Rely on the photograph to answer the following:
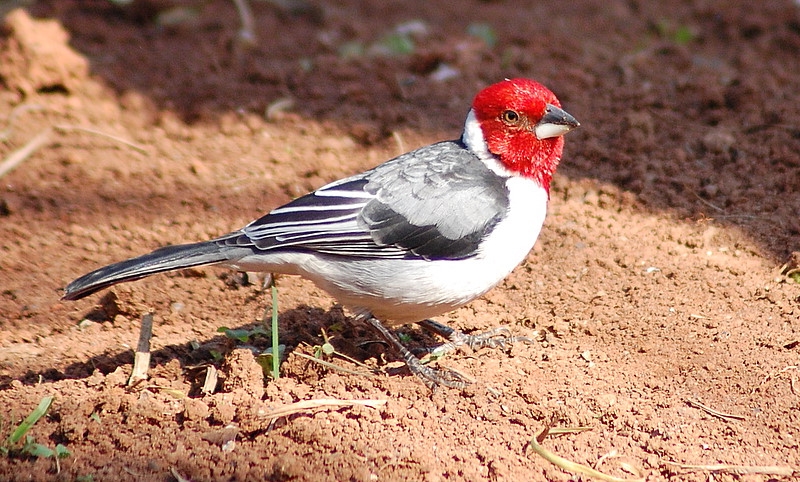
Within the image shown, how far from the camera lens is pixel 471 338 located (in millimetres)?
4613

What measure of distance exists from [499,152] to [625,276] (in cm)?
105

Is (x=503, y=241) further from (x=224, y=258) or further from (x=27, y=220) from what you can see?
(x=27, y=220)

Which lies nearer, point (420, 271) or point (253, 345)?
point (420, 271)

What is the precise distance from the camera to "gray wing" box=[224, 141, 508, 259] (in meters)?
4.17

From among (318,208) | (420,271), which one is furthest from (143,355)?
(420,271)

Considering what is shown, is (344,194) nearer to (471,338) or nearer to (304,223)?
(304,223)

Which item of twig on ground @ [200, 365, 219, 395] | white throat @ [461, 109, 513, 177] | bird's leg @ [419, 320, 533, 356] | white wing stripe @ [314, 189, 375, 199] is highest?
white throat @ [461, 109, 513, 177]

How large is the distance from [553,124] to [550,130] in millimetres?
33

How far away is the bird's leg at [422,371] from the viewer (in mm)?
4094

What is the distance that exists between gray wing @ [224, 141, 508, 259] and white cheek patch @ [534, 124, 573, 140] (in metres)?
0.33

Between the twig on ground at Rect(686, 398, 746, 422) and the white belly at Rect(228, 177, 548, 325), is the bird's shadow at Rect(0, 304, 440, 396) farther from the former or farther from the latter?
the twig on ground at Rect(686, 398, 746, 422)

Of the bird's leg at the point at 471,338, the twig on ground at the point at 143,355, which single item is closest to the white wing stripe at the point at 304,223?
the twig on ground at the point at 143,355

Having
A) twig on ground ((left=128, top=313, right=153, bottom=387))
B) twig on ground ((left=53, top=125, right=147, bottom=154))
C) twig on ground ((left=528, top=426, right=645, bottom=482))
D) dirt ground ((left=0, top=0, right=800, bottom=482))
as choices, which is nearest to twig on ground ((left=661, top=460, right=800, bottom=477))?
dirt ground ((left=0, top=0, right=800, bottom=482))

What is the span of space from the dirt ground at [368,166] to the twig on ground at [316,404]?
3cm
